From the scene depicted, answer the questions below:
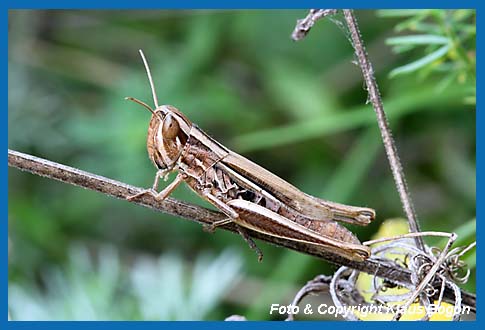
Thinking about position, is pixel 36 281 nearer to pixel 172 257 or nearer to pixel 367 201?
pixel 172 257

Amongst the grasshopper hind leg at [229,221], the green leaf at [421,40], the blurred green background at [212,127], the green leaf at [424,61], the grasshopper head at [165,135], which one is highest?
the blurred green background at [212,127]

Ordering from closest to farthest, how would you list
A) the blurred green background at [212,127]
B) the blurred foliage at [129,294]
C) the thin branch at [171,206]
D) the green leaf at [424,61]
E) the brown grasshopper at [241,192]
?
the thin branch at [171,206] → the brown grasshopper at [241,192] → the green leaf at [424,61] → the blurred foliage at [129,294] → the blurred green background at [212,127]

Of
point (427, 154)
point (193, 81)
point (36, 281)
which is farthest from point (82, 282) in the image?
point (427, 154)

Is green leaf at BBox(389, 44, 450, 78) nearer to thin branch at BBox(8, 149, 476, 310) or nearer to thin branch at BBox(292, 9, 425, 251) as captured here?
thin branch at BBox(292, 9, 425, 251)

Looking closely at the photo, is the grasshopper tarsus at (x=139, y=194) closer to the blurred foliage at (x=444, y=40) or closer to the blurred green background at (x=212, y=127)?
the blurred foliage at (x=444, y=40)

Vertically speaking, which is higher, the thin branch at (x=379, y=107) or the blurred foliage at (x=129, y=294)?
the blurred foliage at (x=129, y=294)

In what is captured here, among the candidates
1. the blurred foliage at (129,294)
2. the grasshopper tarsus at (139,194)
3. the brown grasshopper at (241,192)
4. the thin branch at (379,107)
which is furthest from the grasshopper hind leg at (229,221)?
the blurred foliage at (129,294)
